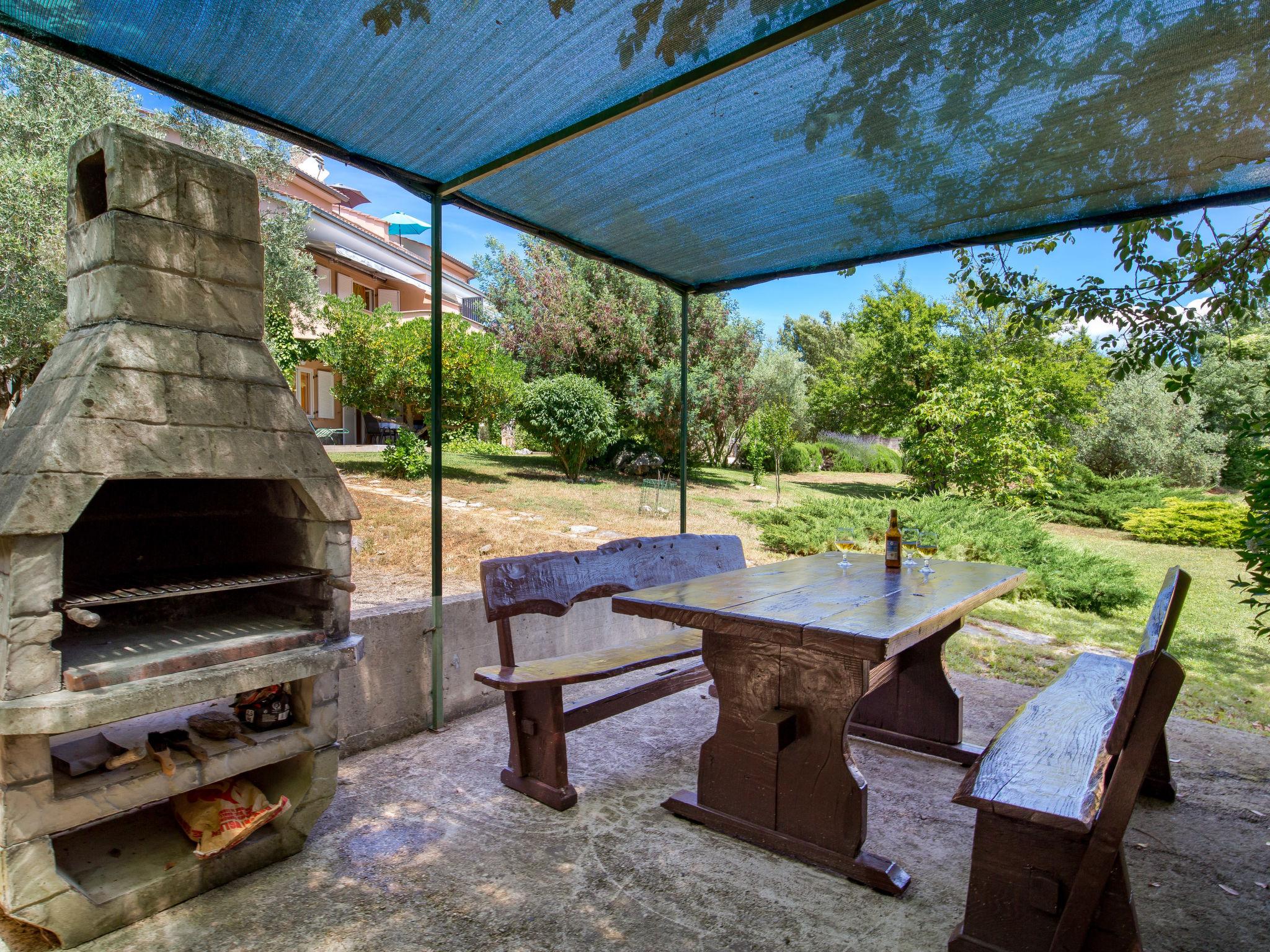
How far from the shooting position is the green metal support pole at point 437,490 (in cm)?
335

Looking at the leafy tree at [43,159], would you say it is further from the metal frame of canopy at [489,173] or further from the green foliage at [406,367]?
the metal frame of canopy at [489,173]

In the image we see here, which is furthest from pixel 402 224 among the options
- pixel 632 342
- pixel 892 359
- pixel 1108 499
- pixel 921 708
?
pixel 921 708

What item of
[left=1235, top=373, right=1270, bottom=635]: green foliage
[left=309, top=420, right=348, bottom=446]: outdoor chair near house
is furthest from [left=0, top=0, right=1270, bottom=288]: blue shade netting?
[left=309, top=420, right=348, bottom=446]: outdoor chair near house

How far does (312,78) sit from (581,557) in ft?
6.92

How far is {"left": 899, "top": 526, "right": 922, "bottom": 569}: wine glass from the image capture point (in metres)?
3.53

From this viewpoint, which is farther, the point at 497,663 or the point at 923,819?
the point at 497,663

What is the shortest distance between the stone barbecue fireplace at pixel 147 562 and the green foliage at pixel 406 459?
6434 millimetres

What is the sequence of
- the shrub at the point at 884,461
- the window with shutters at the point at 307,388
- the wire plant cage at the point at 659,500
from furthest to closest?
the shrub at the point at 884,461
the window with shutters at the point at 307,388
the wire plant cage at the point at 659,500

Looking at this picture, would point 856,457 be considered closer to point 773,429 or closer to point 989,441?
point 773,429

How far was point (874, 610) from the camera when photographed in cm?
252

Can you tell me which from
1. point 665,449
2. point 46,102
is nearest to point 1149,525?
point 665,449

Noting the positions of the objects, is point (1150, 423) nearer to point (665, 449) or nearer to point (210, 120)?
point (665, 449)

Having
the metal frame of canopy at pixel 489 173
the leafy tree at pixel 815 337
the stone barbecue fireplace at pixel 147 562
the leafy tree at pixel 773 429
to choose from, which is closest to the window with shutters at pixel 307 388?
the leafy tree at pixel 773 429

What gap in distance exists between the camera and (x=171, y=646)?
2236 millimetres
